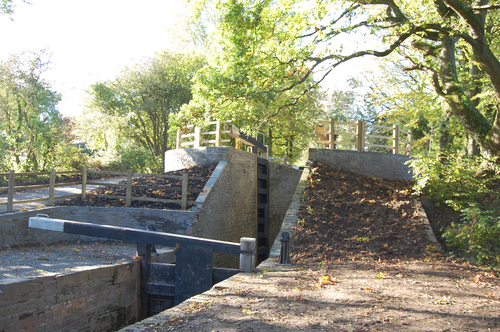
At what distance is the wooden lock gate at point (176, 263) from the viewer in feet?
22.4

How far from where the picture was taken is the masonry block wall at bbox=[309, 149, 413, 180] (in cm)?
1427

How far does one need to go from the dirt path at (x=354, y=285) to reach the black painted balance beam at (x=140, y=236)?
2.07 feet

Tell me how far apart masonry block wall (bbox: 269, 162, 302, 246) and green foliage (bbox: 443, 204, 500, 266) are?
344 inches

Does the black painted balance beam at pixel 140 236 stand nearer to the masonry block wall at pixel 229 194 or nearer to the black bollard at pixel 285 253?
the black bollard at pixel 285 253

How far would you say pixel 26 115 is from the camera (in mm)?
18203

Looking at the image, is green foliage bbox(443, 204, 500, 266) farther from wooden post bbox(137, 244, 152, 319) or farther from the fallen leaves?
wooden post bbox(137, 244, 152, 319)

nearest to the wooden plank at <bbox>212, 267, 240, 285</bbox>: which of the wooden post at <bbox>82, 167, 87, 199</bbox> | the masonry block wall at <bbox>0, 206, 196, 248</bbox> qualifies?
the masonry block wall at <bbox>0, 206, 196, 248</bbox>

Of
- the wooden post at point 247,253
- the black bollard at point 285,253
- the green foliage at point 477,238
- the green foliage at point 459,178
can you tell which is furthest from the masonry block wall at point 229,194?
the green foliage at point 477,238

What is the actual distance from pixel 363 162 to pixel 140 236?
959cm

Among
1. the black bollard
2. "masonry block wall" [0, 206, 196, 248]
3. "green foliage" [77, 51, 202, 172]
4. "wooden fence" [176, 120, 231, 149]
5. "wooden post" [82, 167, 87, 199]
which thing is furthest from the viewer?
"green foliage" [77, 51, 202, 172]

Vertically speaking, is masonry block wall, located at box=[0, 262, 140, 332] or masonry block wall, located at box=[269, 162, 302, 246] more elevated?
masonry block wall, located at box=[269, 162, 302, 246]

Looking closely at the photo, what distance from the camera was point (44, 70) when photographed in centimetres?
1884

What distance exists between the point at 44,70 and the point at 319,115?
19.3 meters

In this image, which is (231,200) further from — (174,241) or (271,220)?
(174,241)
